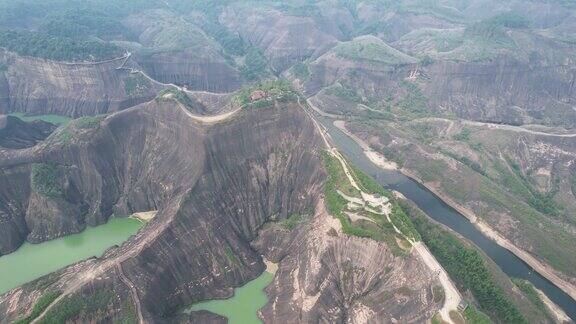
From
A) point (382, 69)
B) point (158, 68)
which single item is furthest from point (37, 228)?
point (382, 69)

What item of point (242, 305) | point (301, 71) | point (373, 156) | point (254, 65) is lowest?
point (373, 156)

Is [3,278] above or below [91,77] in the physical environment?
below

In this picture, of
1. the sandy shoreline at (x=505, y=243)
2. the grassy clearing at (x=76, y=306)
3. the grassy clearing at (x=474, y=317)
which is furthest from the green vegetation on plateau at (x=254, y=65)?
the grassy clearing at (x=474, y=317)

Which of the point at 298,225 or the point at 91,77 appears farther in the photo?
the point at 91,77

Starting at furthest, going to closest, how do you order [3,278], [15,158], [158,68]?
[158,68]
[15,158]
[3,278]

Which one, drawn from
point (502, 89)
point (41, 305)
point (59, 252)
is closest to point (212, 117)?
point (59, 252)

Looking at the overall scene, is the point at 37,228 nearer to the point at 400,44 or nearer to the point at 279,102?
the point at 279,102

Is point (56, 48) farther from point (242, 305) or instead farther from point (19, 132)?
point (242, 305)
